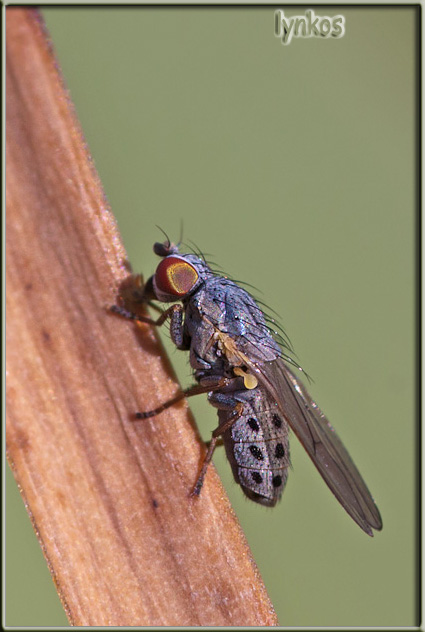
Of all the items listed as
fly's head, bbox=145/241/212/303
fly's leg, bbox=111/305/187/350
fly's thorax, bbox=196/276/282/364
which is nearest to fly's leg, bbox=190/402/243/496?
fly's thorax, bbox=196/276/282/364

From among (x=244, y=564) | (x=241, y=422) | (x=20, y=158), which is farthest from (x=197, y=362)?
(x=20, y=158)

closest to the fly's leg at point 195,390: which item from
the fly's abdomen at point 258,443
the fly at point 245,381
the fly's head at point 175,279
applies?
the fly at point 245,381

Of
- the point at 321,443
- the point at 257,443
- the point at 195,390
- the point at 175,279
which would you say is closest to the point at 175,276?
the point at 175,279

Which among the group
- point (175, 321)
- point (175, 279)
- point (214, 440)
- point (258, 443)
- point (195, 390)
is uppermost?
point (175, 279)

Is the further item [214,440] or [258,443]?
[258,443]

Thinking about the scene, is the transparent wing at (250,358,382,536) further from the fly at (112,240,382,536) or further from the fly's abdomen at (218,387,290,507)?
the fly's abdomen at (218,387,290,507)

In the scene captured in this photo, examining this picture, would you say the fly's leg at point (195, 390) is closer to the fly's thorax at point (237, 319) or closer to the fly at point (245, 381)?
the fly at point (245, 381)

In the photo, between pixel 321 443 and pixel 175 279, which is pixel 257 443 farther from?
pixel 175 279
